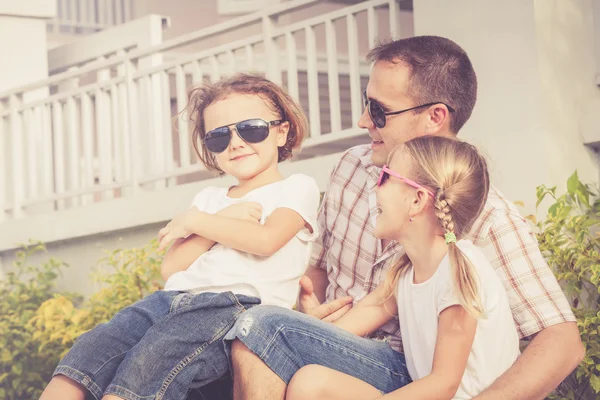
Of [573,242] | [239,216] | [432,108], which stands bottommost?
[573,242]

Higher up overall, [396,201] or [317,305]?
[396,201]

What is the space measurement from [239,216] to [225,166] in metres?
0.23

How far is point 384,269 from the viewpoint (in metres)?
3.07

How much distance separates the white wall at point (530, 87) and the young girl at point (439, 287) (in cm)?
186

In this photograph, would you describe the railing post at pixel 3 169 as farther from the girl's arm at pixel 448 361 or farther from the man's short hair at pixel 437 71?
the girl's arm at pixel 448 361

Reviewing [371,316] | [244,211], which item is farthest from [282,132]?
[371,316]

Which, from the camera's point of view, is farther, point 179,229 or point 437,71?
point 437,71

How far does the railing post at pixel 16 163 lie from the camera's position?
7621mm

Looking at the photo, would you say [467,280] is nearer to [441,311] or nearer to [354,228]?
[441,311]

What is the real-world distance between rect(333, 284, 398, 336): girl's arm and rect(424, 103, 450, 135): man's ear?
581 millimetres

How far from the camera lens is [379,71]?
325 centimetres

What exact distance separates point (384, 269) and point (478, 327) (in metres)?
0.58

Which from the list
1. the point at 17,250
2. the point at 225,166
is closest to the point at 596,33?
the point at 225,166

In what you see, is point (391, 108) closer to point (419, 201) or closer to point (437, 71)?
point (437, 71)
